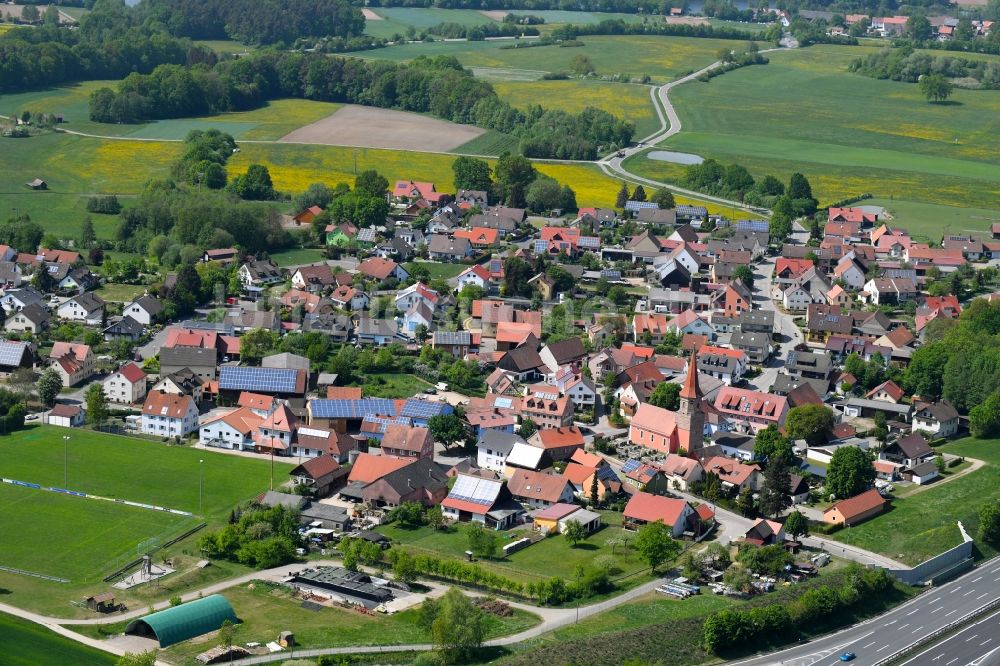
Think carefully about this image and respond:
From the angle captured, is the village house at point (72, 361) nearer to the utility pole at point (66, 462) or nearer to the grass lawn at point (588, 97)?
the utility pole at point (66, 462)

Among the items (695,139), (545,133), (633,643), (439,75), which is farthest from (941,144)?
(633,643)

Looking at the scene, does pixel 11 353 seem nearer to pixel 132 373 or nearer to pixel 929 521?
pixel 132 373

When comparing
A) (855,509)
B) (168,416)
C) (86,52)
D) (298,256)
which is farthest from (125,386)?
(86,52)

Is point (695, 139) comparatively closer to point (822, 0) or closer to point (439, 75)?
point (439, 75)

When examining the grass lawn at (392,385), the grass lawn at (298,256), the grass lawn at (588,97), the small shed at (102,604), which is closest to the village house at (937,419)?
the grass lawn at (392,385)

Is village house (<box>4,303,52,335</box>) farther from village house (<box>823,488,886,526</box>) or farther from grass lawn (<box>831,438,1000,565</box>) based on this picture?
grass lawn (<box>831,438,1000,565</box>)
